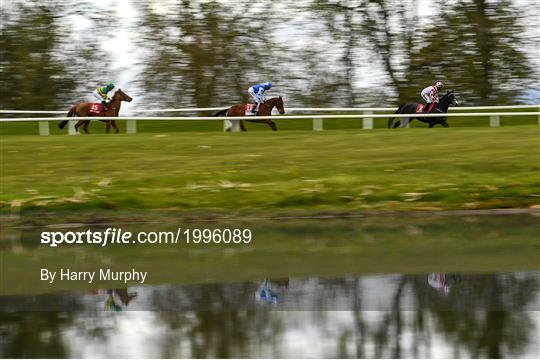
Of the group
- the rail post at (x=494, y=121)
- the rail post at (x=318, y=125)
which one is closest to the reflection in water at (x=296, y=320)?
the rail post at (x=318, y=125)

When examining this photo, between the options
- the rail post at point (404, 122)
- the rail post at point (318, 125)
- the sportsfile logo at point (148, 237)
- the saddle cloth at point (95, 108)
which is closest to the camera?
the sportsfile logo at point (148, 237)

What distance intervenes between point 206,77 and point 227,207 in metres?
13.4

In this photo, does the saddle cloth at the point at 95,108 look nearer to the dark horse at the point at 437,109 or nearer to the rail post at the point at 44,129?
the rail post at the point at 44,129

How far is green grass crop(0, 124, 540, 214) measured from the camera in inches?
597

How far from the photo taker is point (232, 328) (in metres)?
6.90

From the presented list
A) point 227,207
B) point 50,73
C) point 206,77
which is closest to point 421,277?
point 227,207

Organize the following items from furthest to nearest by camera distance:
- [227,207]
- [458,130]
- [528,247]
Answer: [458,130]
[227,207]
[528,247]

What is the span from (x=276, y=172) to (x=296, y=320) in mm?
9703

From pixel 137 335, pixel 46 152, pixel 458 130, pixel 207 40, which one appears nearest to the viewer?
pixel 137 335

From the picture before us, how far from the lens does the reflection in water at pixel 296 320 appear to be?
6.36 meters

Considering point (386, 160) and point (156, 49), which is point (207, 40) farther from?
point (386, 160)

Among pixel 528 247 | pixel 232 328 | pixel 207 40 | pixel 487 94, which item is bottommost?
pixel 487 94

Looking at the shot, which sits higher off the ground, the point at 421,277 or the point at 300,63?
the point at 421,277

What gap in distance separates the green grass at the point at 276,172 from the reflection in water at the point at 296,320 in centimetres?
639
